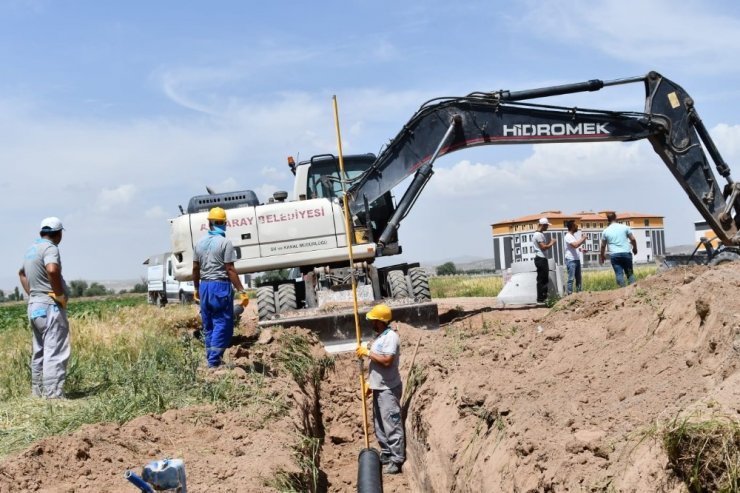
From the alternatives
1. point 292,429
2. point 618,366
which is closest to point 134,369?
point 292,429

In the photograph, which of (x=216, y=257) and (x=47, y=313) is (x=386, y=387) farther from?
(x=47, y=313)

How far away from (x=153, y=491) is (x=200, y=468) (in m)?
1.27

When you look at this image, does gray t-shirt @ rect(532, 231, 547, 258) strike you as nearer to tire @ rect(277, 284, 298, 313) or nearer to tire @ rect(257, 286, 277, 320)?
tire @ rect(277, 284, 298, 313)

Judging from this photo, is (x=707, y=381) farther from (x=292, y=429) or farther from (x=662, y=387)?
(x=292, y=429)

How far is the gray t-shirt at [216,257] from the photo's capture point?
→ 898 cm

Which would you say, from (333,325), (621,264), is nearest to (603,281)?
(621,264)

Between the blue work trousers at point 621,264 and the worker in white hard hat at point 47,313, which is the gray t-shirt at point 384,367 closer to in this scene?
the worker in white hard hat at point 47,313

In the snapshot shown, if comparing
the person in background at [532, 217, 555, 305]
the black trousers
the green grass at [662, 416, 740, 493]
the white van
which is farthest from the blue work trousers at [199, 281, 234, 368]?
the white van

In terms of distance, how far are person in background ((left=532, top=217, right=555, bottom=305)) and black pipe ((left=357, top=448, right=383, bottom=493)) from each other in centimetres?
787

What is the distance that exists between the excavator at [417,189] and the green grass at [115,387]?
223 centimetres

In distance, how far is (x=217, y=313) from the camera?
8984 mm

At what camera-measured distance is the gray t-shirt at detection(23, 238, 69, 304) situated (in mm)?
7785

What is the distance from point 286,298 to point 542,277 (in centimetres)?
530

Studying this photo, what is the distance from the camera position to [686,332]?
594 centimetres
